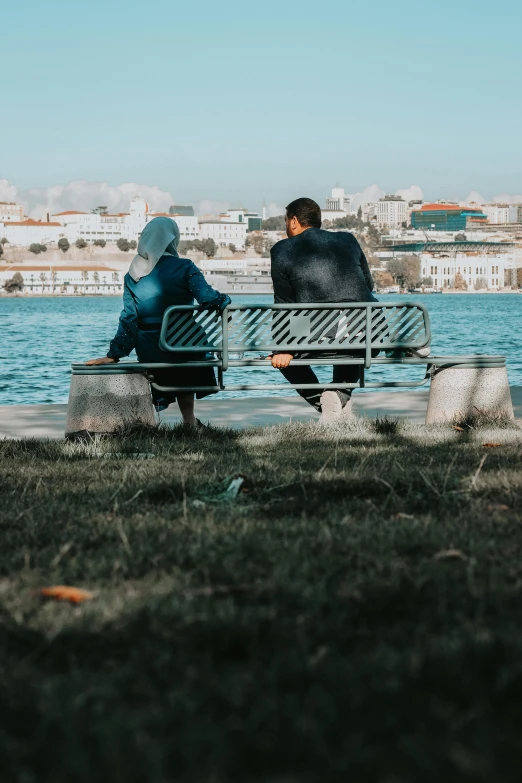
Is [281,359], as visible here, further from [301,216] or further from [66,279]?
[66,279]

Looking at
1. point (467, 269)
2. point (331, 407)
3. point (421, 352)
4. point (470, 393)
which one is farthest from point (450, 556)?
point (467, 269)

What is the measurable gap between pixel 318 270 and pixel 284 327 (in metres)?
0.51

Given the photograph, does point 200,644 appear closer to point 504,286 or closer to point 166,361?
point 166,361

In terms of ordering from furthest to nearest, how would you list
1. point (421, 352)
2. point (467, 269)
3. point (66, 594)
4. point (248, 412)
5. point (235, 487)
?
point (467, 269) < point (248, 412) < point (421, 352) < point (235, 487) < point (66, 594)

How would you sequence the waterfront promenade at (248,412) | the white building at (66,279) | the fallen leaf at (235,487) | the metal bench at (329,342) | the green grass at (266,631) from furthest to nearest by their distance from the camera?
the white building at (66,279) → the waterfront promenade at (248,412) → the metal bench at (329,342) → the fallen leaf at (235,487) → the green grass at (266,631)

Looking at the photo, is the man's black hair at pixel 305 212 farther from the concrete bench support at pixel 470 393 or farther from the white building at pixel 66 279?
the white building at pixel 66 279

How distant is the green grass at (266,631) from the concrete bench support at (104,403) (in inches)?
85.1

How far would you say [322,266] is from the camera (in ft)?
23.9

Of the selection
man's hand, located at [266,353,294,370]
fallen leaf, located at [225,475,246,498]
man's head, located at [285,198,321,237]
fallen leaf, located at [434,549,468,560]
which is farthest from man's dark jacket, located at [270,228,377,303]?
fallen leaf, located at [434,549,468,560]

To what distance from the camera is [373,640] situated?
2.30 metres

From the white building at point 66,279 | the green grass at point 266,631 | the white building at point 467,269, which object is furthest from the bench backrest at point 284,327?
the white building at point 467,269

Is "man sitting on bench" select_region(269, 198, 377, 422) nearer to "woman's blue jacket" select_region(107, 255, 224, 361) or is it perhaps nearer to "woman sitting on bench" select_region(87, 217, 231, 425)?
"woman sitting on bench" select_region(87, 217, 231, 425)

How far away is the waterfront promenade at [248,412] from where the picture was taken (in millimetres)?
7801

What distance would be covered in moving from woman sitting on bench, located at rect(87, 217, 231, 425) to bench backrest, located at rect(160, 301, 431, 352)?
165mm
